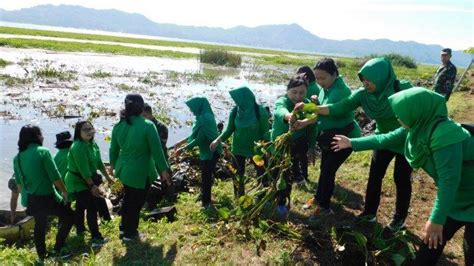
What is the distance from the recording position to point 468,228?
3.06 metres

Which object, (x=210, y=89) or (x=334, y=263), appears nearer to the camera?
(x=334, y=263)

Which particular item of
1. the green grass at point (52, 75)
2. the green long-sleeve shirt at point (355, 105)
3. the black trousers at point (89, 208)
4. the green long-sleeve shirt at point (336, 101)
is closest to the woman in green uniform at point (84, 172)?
the black trousers at point (89, 208)

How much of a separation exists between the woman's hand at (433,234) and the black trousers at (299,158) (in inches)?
94.9

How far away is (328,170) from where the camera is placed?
16.0 ft

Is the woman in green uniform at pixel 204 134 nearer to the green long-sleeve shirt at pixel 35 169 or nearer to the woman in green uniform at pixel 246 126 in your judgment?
the woman in green uniform at pixel 246 126

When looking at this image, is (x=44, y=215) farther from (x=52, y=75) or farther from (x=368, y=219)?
(x=52, y=75)

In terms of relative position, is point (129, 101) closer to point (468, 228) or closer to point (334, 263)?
point (334, 263)

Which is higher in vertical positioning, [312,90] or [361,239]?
[312,90]

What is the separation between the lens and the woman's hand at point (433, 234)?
288cm

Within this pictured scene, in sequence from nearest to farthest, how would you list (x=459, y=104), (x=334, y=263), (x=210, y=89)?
(x=334, y=263)
(x=459, y=104)
(x=210, y=89)

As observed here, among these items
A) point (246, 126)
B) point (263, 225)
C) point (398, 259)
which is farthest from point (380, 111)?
point (246, 126)

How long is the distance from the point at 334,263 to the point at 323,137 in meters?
1.53

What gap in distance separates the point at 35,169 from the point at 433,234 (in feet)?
13.9

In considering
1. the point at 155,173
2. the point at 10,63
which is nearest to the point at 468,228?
the point at 155,173
